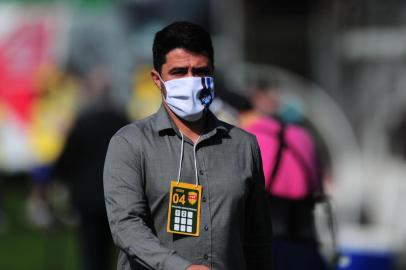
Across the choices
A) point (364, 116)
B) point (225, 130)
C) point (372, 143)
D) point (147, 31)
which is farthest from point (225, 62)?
point (225, 130)

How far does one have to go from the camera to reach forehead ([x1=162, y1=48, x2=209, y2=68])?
3934 mm

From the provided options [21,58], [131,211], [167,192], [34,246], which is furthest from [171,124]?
[21,58]

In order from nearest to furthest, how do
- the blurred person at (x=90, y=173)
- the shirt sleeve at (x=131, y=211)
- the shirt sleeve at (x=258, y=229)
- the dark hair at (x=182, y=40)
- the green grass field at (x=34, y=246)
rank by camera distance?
1. the shirt sleeve at (x=131, y=211)
2. the dark hair at (x=182, y=40)
3. the shirt sleeve at (x=258, y=229)
4. the blurred person at (x=90, y=173)
5. the green grass field at (x=34, y=246)

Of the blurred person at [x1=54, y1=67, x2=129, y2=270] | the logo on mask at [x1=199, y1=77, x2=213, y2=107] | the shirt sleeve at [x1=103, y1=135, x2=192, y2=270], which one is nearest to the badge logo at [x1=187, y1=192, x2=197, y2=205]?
the shirt sleeve at [x1=103, y1=135, x2=192, y2=270]

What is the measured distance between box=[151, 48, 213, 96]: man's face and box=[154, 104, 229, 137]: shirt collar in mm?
148

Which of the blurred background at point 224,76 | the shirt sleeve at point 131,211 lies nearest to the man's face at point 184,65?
the shirt sleeve at point 131,211

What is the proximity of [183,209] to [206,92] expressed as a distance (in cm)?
50

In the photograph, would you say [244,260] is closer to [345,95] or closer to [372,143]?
[372,143]

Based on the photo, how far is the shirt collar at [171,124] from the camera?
393 centimetres

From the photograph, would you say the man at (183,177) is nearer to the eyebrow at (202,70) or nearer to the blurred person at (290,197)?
the eyebrow at (202,70)

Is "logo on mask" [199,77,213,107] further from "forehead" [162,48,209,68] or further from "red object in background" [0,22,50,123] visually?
"red object in background" [0,22,50,123]

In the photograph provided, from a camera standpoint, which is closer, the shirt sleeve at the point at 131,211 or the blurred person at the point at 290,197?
the shirt sleeve at the point at 131,211

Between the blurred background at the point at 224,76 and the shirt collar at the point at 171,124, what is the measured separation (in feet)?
26.8

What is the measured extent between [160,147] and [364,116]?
15.2m
